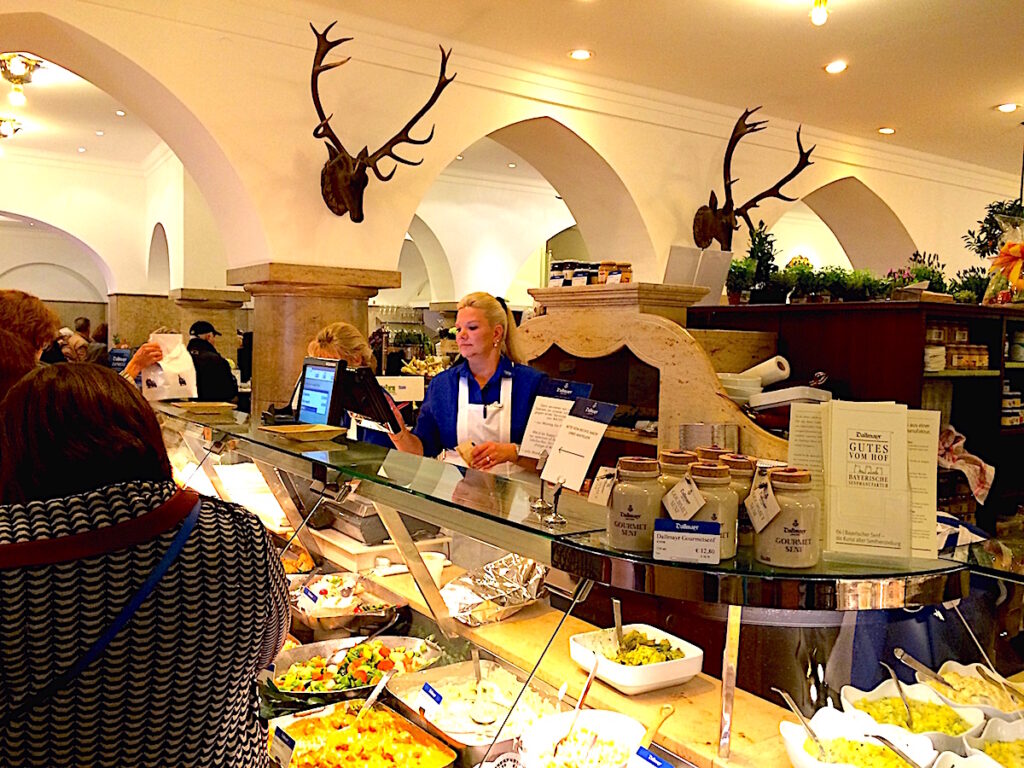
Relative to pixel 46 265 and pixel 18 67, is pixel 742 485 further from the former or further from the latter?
pixel 46 265

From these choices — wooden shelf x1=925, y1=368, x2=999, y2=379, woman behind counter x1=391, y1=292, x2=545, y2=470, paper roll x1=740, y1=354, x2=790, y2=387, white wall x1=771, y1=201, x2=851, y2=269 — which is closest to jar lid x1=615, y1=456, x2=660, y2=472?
woman behind counter x1=391, y1=292, x2=545, y2=470

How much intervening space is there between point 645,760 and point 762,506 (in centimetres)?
62

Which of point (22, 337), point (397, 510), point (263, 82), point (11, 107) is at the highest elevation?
point (11, 107)

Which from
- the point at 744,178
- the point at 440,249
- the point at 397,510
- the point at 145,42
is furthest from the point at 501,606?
the point at 440,249

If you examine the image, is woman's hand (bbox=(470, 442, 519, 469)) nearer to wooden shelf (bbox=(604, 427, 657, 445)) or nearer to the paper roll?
wooden shelf (bbox=(604, 427, 657, 445))

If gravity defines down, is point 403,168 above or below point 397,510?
above

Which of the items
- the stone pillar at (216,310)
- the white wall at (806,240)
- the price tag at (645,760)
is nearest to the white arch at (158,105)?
the stone pillar at (216,310)

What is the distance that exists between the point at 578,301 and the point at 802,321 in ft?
4.54

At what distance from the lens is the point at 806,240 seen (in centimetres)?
1357

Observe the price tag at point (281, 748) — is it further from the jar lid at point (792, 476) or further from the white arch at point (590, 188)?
the white arch at point (590, 188)

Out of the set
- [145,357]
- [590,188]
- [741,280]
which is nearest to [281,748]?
[145,357]

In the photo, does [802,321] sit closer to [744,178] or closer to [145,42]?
[744,178]

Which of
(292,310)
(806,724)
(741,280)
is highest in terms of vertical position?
(741,280)

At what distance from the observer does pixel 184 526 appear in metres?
1.39
